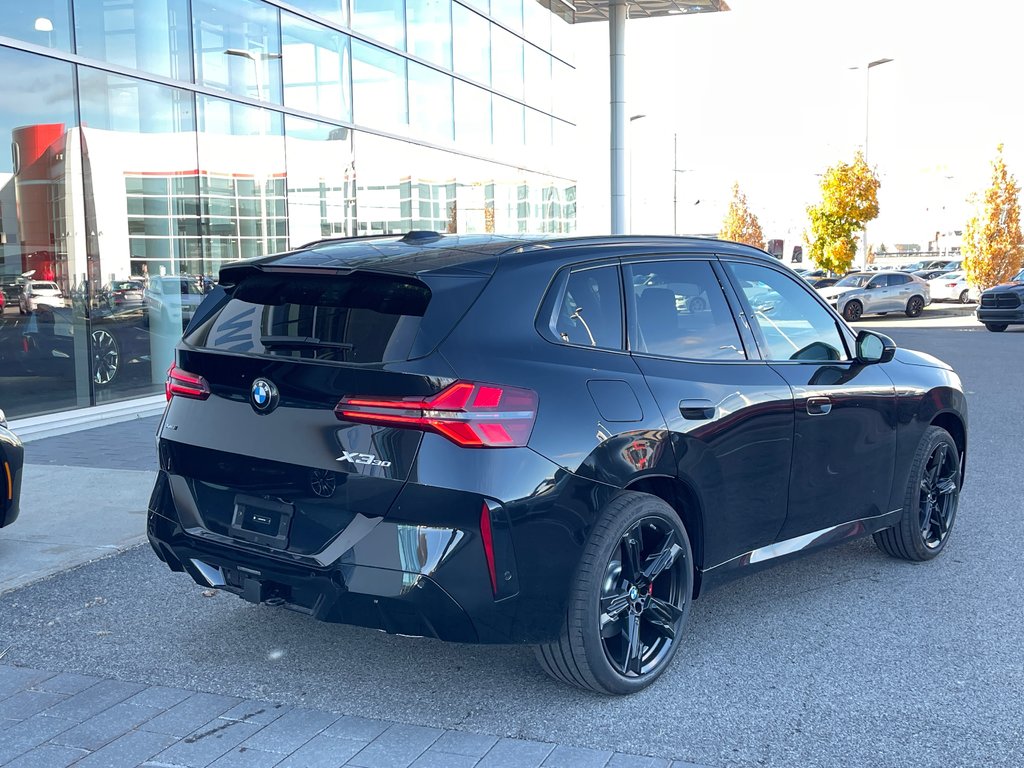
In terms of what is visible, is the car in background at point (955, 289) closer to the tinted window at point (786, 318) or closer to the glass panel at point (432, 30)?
the glass panel at point (432, 30)

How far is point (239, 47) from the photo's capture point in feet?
48.3

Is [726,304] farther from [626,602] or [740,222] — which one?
[740,222]

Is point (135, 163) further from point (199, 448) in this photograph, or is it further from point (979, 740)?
point (979, 740)

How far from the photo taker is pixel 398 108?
18.8 metres

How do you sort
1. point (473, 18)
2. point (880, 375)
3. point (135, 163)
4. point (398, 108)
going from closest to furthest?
1. point (880, 375)
2. point (135, 163)
3. point (398, 108)
4. point (473, 18)

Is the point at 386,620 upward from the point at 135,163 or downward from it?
downward

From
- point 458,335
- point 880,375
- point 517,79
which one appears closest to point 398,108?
point 517,79

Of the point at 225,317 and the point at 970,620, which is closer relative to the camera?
the point at 225,317

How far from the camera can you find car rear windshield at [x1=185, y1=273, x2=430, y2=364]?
3.74 metres

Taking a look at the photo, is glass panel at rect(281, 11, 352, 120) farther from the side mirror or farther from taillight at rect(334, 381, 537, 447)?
taillight at rect(334, 381, 537, 447)

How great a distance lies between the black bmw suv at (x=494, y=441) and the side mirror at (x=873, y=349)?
0.54 metres

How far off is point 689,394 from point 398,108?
15.5 meters

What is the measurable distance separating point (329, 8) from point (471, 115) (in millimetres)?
5256

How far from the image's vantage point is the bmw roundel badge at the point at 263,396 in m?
3.85
